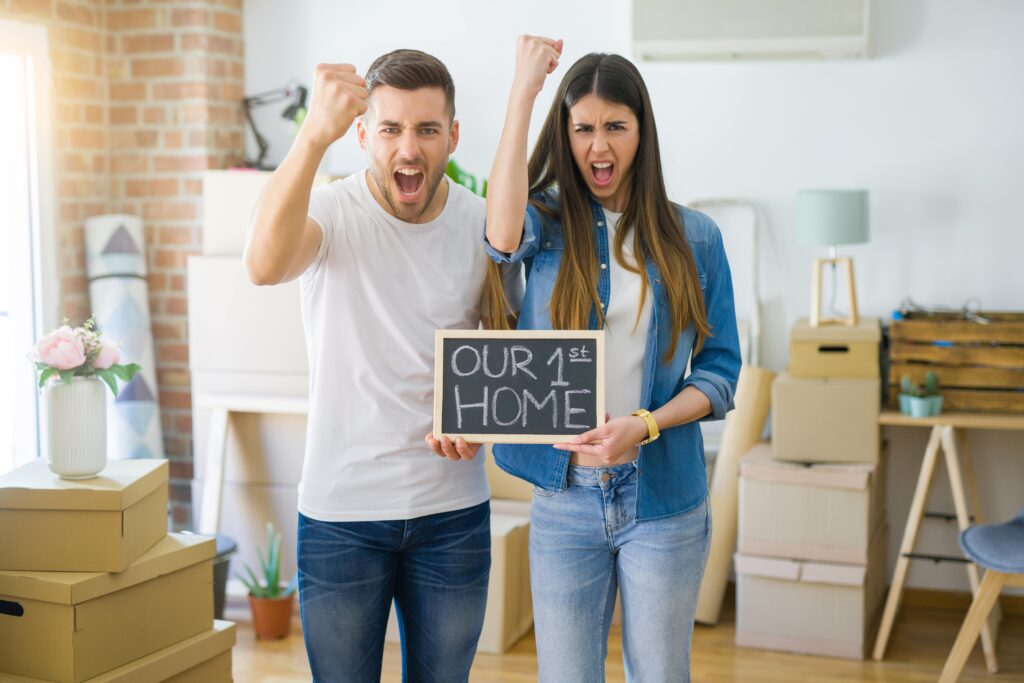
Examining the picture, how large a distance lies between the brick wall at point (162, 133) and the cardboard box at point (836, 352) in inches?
88.2

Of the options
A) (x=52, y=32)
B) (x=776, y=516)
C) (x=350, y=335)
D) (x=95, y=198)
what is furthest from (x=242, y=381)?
(x=350, y=335)

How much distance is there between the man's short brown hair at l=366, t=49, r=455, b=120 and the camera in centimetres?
187

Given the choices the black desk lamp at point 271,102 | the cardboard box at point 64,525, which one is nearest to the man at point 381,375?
the cardboard box at point 64,525

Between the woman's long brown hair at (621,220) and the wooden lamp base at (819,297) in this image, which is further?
the wooden lamp base at (819,297)

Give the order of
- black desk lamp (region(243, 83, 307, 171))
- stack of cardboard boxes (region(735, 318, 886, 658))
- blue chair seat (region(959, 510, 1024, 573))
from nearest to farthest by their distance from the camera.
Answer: blue chair seat (region(959, 510, 1024, 573))
stack of cardboard boxes (region(735, 318, 886, 658))
black desk lamp (region(243, 83, 307, 171))

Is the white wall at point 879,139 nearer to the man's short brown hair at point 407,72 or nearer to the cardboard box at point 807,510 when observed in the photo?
the cardboard box at point 807,510

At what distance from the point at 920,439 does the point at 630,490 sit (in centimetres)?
256

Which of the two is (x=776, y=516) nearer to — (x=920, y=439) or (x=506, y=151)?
(x=920, y=439)

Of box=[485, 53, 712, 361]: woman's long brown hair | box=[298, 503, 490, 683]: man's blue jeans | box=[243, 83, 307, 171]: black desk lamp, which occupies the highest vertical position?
box=[243, 83, 307, 171]: black desk lamp

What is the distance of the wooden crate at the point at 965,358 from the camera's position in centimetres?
363

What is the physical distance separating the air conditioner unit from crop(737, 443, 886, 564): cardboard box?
4.67 feet

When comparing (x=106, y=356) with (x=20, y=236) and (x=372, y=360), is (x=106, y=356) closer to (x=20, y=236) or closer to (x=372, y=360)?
(x=372, y=360)

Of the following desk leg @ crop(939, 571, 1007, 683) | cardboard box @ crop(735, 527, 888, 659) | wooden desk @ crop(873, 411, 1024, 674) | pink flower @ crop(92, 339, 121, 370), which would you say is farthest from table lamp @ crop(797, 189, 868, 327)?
pink flower @ crop(92, 339, 121, 370)

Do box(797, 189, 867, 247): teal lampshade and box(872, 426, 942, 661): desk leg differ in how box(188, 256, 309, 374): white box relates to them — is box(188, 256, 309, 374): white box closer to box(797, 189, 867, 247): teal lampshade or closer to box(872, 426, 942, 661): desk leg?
box(797, 189, 867, 247): teal lampshade
